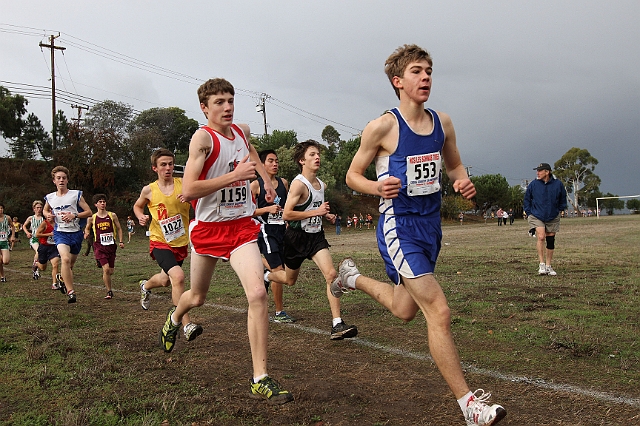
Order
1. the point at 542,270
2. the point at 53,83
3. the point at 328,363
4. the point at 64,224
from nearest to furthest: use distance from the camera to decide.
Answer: the point at 328,363 → the point at 64,224 → the point at 542,270 → the point at 53,83

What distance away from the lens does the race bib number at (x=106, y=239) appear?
9.77m

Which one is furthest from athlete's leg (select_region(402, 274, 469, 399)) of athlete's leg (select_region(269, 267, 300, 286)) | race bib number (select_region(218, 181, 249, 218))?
athlete's leg (select_region(269, 267, 300, 286))

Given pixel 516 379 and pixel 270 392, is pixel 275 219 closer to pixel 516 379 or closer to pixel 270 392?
pixel 270 392

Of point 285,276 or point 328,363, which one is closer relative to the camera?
point 328,363

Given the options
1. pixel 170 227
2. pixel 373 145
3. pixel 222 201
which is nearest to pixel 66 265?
pixel 170 227

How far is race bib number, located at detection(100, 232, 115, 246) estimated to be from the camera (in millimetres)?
9767

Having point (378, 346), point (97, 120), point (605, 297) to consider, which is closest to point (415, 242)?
point (378, 346)

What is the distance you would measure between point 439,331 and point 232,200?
2.02 meters

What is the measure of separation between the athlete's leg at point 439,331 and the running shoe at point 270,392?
108 centimetres

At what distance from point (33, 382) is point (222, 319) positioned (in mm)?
2998

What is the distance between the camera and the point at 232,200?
4516 millimetres

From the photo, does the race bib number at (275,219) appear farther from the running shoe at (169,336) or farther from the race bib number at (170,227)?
the running shoe at (169,336)

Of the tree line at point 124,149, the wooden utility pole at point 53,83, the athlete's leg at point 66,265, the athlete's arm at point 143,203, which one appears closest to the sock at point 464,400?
the athlete's arm at point 143,203

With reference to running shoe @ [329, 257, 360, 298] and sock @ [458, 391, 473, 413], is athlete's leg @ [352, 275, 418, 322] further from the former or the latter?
sock @ [458, 391, 473, 413]
